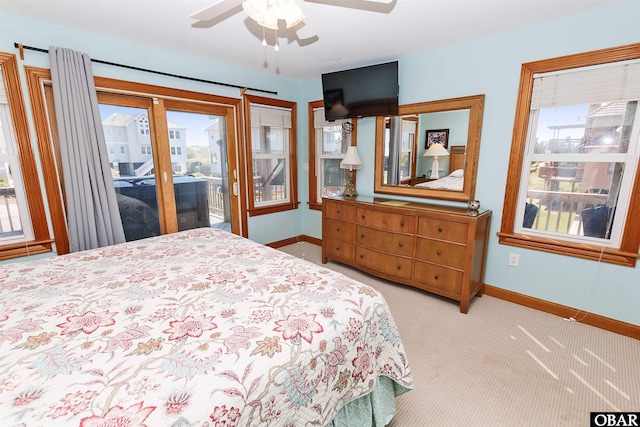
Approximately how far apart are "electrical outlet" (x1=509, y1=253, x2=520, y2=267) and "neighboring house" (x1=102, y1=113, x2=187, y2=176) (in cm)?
348

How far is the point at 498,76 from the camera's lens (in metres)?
2.49

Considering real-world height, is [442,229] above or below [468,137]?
below

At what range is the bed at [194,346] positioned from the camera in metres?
0.76

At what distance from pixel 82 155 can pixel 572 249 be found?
408 cm

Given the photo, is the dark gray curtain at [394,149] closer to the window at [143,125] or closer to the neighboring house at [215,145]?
the neighboring house at [215,145]

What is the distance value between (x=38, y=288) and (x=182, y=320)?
0.91 metres

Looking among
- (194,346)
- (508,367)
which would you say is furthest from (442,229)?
(194,346)

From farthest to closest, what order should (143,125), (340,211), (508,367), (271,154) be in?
(271,154)
(340,211)
(143,125)
(508,367)

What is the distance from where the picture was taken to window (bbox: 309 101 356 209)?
381 centimetres

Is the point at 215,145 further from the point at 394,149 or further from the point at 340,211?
the point at 394,149

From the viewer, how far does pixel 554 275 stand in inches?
95.0

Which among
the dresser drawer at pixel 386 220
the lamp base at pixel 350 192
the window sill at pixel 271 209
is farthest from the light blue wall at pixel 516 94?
the window sill at pixel 271 209

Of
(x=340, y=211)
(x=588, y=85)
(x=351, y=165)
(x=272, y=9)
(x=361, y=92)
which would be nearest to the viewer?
(x=272, y=9)

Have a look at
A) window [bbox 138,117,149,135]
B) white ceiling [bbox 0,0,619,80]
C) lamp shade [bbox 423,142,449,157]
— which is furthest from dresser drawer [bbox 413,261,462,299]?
window [bbox 138,117,149,135]
